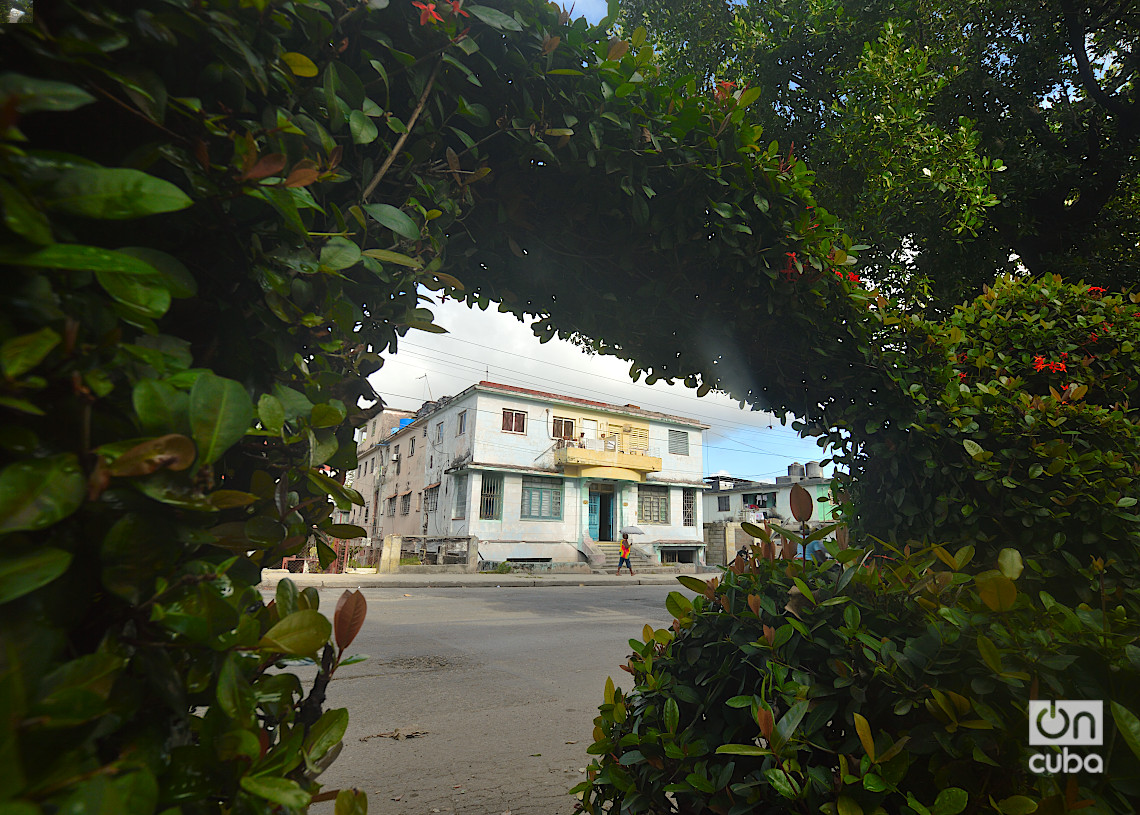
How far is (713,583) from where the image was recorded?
2.25 metres

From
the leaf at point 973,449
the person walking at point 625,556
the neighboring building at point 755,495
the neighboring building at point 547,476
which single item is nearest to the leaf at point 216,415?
the leaf at point 973,449

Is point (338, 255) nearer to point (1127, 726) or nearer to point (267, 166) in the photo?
point (267, 166)

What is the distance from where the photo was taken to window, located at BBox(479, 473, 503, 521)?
24375mm

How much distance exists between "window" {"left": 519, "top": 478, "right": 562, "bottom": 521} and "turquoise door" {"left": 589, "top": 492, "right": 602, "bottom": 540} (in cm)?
200

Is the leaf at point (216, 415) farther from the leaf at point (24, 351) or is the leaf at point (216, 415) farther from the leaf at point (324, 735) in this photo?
the leaf at point (324, 735)

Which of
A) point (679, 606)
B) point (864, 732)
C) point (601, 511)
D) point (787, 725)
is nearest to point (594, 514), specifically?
point (601, 511)

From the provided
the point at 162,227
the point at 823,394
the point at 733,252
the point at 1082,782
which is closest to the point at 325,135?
the point at 162,227

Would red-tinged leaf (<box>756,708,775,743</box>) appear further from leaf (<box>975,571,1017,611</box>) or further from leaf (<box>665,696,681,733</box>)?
leaf (<box>975,571,1017,611</box>)

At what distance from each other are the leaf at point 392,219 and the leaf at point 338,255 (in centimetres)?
17

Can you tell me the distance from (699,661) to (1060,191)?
19.5 feet

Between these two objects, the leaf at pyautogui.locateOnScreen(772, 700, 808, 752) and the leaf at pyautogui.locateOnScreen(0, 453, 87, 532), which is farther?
the leaf at pyautogui.locateOnScreen(772, 700, 808, 752)

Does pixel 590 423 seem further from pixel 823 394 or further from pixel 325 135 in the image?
pixel 325 135

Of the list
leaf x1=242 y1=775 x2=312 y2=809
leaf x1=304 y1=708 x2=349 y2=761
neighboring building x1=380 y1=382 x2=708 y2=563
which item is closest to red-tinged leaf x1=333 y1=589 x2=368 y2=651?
leaf x1=304 y1=708 x2=349 y2=761

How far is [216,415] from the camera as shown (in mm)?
763
